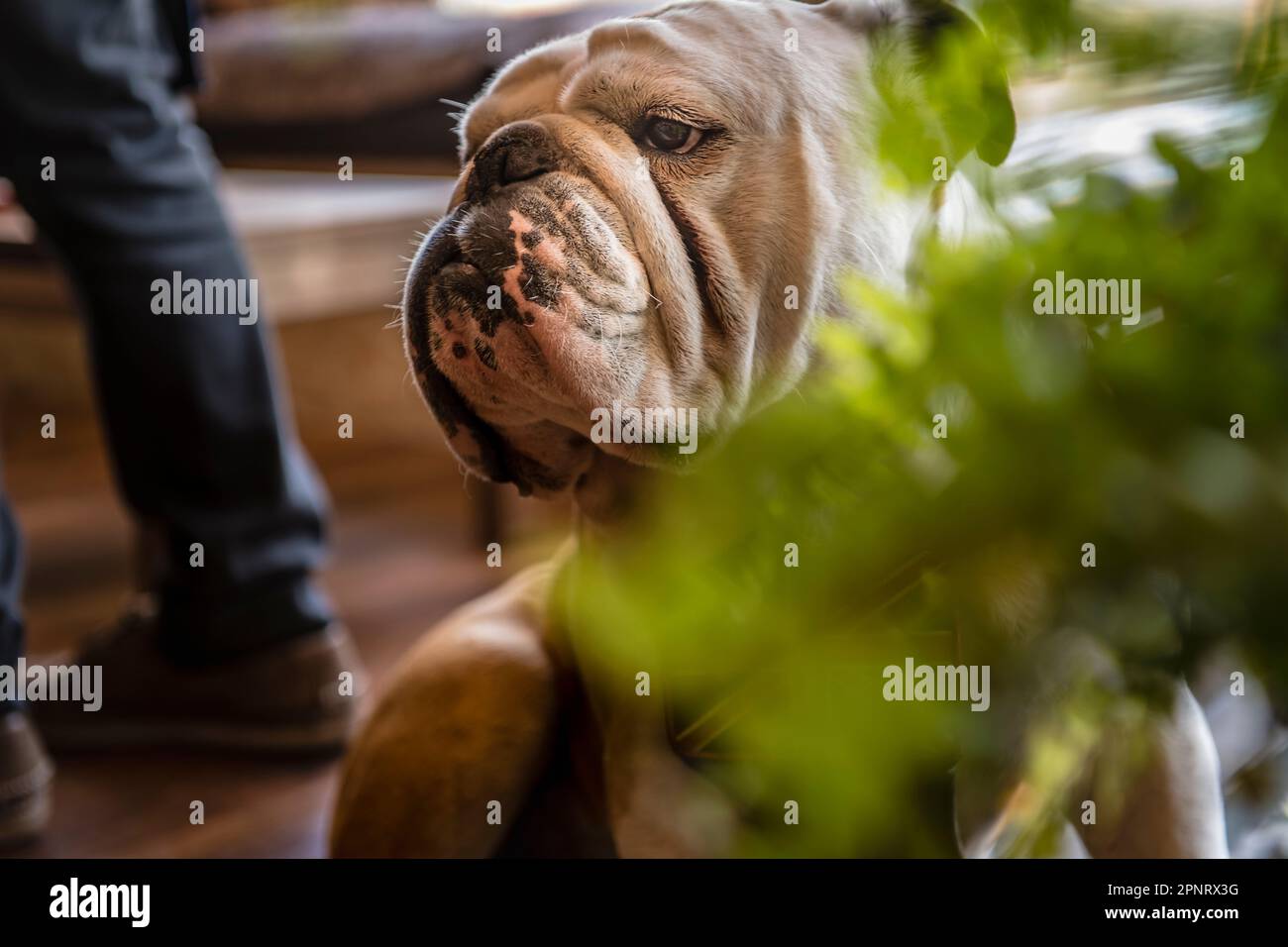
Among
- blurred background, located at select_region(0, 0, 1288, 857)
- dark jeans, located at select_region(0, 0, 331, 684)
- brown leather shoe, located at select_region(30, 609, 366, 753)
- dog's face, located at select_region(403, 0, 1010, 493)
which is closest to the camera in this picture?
blurred background, located at select_region(0, 0, 1288, 857)

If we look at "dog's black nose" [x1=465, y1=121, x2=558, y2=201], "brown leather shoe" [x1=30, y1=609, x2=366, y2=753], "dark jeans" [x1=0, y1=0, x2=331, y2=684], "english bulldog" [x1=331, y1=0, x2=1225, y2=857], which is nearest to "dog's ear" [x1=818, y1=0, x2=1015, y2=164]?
"english bulldog" [x1=331, y1=0, x2=1225, y2=857]

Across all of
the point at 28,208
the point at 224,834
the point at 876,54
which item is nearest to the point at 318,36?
the point at 28,208

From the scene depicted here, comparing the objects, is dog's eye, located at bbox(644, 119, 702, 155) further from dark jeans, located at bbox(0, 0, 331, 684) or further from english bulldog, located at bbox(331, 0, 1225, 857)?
dark jeans, located at bbox(0, 0, 331, 684)

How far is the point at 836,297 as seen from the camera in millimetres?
661

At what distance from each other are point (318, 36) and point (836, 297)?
1.50 metres

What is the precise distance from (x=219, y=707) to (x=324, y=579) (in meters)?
0.65

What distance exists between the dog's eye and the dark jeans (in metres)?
0.80

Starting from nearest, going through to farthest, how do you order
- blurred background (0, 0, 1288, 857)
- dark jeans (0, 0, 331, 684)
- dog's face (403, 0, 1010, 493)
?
blurred background (0, 0, 1288, 857)
dog's face (403, 0, 1010, 493)
dark jeans (0, 0, 331, 684)

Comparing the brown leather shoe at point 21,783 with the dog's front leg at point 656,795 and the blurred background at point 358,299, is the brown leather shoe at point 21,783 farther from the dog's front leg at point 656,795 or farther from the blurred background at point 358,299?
the dog's front leg at point 656,795

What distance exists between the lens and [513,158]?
651 mm

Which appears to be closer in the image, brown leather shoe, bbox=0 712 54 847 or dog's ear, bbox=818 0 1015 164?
dog's ear, bbox=818 0 1015 164

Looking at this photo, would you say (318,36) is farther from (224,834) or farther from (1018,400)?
(1018,400)

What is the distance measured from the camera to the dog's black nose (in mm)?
648

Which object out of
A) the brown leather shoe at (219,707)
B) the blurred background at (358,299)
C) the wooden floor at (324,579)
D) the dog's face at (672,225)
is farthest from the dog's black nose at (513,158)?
the brown leather shoe at (219,707)
